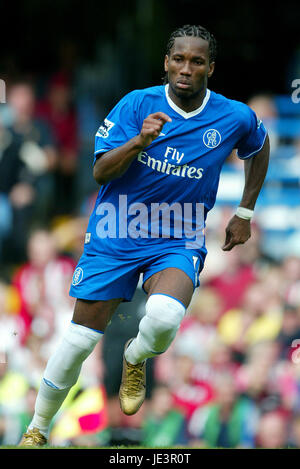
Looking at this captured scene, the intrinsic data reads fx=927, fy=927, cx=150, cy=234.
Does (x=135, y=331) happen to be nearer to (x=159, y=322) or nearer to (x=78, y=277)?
(x=78, y=277)

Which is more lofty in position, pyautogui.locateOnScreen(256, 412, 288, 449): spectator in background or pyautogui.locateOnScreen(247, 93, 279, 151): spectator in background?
pyautogui.locateOnScreen(247, 93, 279, 151): spectator in background

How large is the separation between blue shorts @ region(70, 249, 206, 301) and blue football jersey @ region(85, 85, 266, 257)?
0.07m

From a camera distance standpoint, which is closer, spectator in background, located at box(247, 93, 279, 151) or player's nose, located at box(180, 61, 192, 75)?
player's nose, located at box(180, 61, 192, 75)

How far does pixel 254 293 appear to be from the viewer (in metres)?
10.1

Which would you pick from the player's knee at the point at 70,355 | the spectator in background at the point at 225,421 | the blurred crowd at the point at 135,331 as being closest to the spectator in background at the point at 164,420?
the blurred crowd at the point at 135,331

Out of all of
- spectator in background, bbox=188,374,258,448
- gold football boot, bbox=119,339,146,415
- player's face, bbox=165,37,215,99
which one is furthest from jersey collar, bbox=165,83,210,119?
spectator in background, bbox=188,374,258,448

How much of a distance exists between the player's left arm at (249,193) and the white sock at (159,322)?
2.67 ft

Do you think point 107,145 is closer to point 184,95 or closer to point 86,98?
point 184,95

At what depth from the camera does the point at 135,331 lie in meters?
9.08

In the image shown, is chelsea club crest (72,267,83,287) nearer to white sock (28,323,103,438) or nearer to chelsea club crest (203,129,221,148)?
white sock (28,323,103,438)

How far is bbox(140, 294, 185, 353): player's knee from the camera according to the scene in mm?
5602
